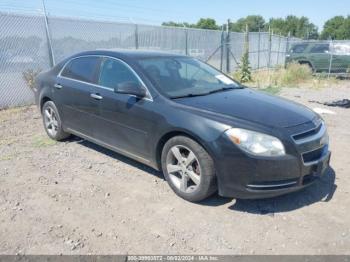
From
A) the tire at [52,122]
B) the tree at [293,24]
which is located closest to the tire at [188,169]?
the tire at [52,122]

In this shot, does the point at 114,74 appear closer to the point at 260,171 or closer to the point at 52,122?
the point at 52,122

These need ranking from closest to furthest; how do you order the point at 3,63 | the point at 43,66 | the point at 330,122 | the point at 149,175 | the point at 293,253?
the point at 293,253 < the point at 149,175 < the point at 330,122 < the point at 3,63 < the point at 43,66

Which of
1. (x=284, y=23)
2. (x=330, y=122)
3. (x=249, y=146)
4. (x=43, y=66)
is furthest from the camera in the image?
Result: (x=284, y=23)

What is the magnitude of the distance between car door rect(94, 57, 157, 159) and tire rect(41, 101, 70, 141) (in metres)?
1.09

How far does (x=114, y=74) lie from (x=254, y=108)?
187 cm

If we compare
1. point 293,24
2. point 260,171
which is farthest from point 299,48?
point 293,24

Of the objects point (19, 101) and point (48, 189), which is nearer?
point (48, 189)

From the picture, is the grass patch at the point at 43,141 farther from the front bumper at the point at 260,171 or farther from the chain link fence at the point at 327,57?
the chain link fence at the point at 327,57

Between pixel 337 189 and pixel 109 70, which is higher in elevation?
pixel 109 70

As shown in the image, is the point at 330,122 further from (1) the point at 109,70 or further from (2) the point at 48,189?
(2) the point at 48,189

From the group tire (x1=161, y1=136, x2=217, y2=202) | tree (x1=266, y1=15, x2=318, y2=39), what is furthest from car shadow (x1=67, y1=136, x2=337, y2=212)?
tree (x1=266, y1=15, x2=318, y2=39)

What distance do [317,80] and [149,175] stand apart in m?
11.9

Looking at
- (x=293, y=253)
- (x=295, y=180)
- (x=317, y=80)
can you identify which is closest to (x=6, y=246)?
(x=293, y=253)

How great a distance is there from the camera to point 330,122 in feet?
24.1
